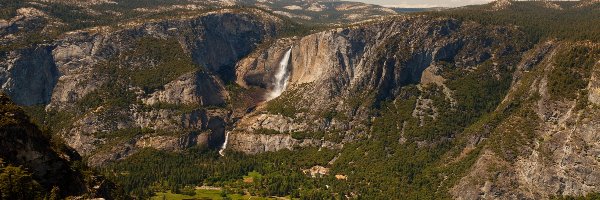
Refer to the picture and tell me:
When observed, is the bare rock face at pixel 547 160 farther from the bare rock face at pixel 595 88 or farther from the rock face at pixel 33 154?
the rock face at pixel 33 154

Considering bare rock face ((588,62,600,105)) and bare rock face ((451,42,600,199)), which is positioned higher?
bare rock face ((588,62,600,105))

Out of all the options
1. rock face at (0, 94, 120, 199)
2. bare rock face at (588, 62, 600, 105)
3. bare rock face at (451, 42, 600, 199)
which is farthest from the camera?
bare rock face at (588, 62, 600, 105)

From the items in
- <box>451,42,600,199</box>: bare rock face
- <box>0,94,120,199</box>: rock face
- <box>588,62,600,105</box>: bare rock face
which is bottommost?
<box>451,42,600,199</box>: bare rock face

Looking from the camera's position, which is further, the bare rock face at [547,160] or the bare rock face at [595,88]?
the bare rock face at [595,88]

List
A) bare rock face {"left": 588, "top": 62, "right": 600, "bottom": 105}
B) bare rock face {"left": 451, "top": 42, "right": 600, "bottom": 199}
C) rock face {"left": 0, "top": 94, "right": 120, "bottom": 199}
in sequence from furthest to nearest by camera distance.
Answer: bare rock face {"left": 588, "top": 62, "right": 600, "bottom": 105}
bare rock face {"left": 451, "top": 42, "right": 600, "bottom": 199}
rock face {"left": 0, "top": 94, "right": 120, "bottom": 199}

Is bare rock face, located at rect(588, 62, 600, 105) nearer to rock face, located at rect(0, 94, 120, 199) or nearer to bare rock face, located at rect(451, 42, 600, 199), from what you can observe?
bare rock face, located at rect(451, 42, 600, 199)

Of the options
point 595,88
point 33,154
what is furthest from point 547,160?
point 33,154

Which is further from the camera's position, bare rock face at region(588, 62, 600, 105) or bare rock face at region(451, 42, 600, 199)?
bare rock face at region(588, 62, 600, 105)

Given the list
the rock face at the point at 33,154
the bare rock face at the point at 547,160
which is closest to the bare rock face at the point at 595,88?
the bare rock face at the point at 547,160

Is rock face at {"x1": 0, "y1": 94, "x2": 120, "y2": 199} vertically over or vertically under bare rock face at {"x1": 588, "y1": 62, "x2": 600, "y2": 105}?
over

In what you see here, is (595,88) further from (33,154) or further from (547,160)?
(33,154)

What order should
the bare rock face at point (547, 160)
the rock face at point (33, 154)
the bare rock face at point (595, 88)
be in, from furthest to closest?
the bare rock face at point (595, 88) → the bare rock face at point (547, 160) → the rock face at point (33, 154)

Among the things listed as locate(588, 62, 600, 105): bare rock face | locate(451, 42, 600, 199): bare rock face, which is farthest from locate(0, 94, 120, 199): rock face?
locate(588, 62, 600, 105): bare rock face
